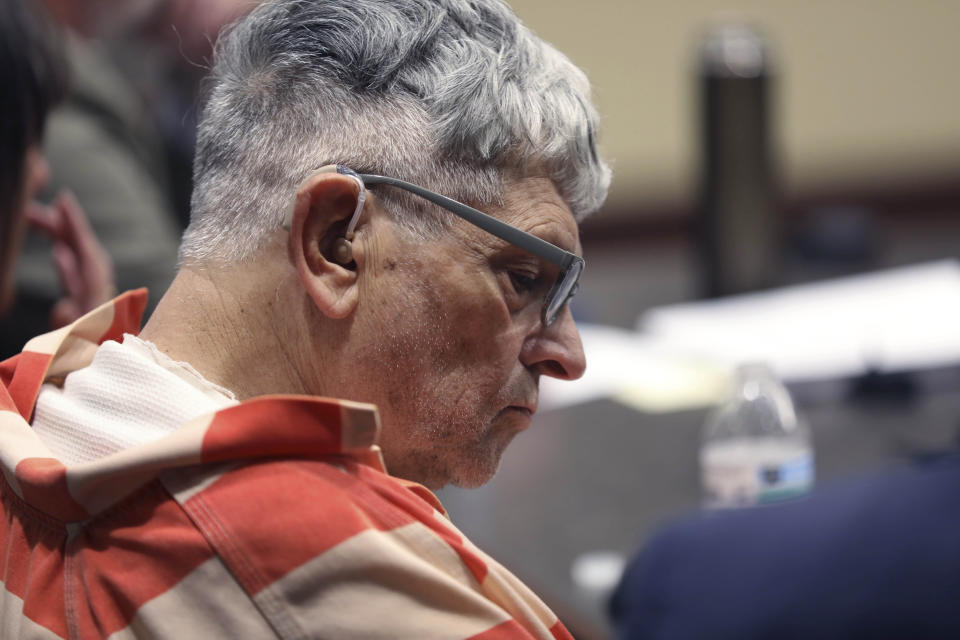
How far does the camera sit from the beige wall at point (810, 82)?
196 inches

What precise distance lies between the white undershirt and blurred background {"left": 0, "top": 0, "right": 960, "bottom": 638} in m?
0.43

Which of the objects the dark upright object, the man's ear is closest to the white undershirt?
the man's ear

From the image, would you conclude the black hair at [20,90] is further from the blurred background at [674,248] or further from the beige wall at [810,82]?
the beige wall at [810,82]

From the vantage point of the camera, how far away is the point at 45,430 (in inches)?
36.2

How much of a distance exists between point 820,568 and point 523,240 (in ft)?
1.31

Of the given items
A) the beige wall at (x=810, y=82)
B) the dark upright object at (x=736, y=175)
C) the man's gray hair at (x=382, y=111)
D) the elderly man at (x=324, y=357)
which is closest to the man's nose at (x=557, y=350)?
the elderly man at (x=324, y=357)

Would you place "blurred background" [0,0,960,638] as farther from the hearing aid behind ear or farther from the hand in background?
the hearing aid behind ear

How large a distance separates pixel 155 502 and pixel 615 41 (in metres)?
4.45

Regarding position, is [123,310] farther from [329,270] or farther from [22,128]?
[22,128]

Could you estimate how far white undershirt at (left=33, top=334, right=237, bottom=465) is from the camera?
2.82 ft

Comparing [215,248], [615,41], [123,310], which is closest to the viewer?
[215,248]

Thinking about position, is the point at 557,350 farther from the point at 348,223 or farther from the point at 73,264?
the point at 73,264

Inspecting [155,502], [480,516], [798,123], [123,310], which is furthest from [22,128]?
[798,123]

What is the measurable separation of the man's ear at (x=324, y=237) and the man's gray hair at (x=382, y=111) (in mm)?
26
